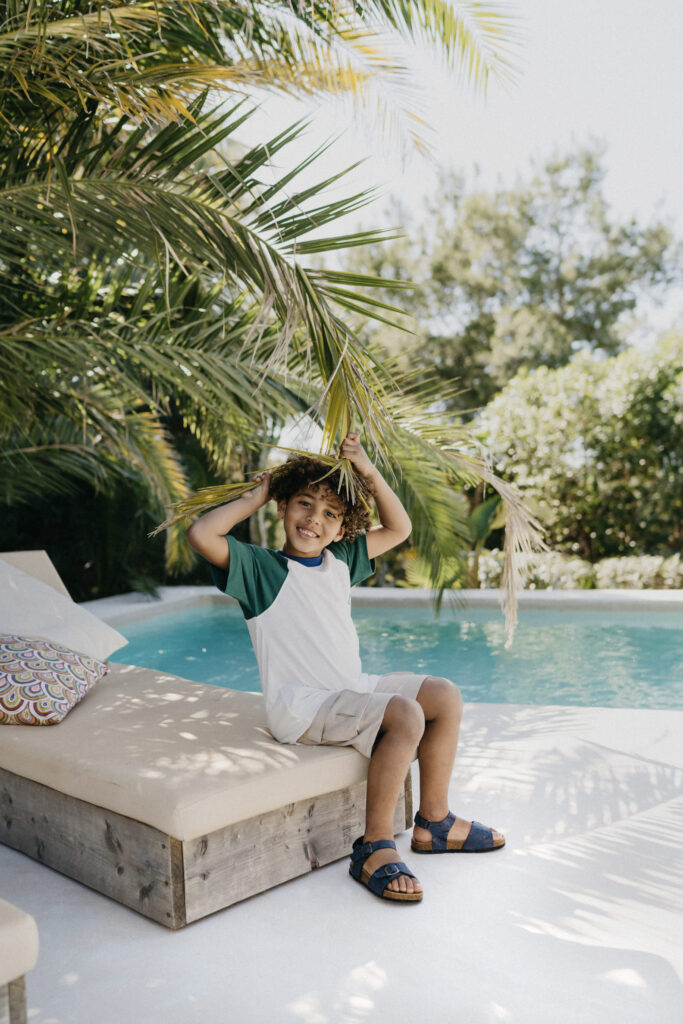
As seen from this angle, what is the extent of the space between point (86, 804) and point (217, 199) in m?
2.23

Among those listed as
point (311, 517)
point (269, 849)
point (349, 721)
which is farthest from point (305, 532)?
point (269, 849)

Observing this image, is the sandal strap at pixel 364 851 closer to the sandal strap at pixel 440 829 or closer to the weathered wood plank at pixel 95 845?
the sandal strap at pixel 440 829

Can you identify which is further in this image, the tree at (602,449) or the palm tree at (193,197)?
the tree at (602,449)

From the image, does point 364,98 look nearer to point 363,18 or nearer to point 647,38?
point 363,18

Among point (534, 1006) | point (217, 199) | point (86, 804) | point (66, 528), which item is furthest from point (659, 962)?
point (66, 528)

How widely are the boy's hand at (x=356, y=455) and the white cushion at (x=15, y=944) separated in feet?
5.52

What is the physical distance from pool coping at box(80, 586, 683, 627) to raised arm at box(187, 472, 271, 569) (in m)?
Result: 5.32

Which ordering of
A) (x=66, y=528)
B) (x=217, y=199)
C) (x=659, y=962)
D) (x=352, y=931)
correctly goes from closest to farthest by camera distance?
(x=659, y=962)
(x=352, y=931)
(x=217, y=199)
(x=66, y=528)

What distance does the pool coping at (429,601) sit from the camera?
8.28 metres

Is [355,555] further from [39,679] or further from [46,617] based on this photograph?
[46,617]

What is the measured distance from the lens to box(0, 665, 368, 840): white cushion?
2248 mm

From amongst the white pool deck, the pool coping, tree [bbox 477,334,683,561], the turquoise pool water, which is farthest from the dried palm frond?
tree [bbox 477,334,683,561]

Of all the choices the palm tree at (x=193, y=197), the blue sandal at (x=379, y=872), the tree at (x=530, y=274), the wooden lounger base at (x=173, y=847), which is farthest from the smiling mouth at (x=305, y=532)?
the tree at (x=530, y=274)

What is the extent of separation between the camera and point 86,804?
247 centimetres
